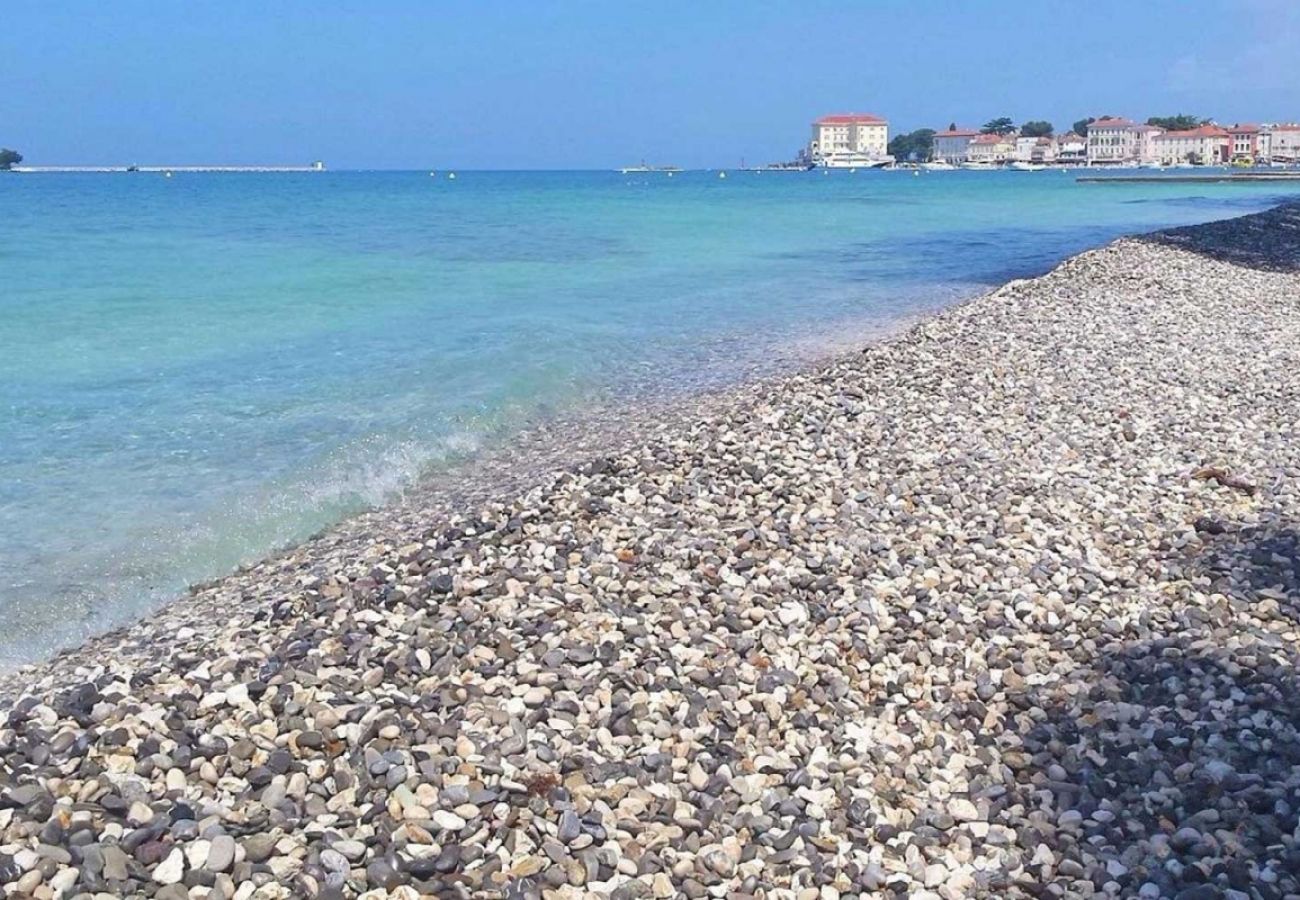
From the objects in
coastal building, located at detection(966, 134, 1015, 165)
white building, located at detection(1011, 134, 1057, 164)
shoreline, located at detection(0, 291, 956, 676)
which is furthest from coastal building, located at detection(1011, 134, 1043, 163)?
shoreline, located at detection(0, 291, 956, 676)

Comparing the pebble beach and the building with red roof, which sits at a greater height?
the building with red roof

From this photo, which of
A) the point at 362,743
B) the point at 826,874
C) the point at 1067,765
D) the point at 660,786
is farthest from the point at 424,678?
the point at 1067,765

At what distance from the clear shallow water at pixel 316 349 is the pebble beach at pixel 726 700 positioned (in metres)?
1.19

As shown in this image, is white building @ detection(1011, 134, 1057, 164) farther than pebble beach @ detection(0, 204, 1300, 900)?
Yes

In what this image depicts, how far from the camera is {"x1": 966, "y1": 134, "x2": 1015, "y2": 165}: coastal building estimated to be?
7333 inches

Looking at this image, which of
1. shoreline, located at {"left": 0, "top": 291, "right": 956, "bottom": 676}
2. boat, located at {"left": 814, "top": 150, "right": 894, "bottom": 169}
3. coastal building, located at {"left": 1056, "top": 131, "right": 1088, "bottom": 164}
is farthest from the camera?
boat, located at {"left": 814, "top": 150, "right": 894, "bottom": 169}

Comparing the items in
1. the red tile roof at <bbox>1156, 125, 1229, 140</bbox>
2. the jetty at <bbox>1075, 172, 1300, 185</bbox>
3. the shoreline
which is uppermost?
the red tile roof at <bbox>1156, 125, 1229, 140</bbox>

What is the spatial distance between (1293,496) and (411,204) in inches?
2487

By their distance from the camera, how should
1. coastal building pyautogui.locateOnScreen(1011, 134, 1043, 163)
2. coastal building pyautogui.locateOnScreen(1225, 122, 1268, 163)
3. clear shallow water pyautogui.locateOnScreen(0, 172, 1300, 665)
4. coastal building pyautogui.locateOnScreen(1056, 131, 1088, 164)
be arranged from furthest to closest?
1. coastal building pyautogui.locateOnScreen(1011, 134, 1043, 163)
2. coastal building pyautogui.locateOnScreen(1056, 131, 1088, 164)
3. coastal building pyautogui.locateOnScreen(1225, 122, 1268, 163)
4. clear shallow water pyautogui.locateOnScreen(0, 172, 1300, 665)

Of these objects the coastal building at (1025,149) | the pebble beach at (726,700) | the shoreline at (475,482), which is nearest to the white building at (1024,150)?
the coastal building at (1025,149)

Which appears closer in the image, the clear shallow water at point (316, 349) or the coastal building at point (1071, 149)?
the clear shallow water at point (316, 349)

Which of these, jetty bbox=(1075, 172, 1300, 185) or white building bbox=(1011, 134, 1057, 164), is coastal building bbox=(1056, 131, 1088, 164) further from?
jetty bbox=(1075, 172, 1300, 185)

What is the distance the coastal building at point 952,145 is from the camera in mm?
195125

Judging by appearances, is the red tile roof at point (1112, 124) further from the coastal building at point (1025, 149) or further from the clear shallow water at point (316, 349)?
the clear shallow water at point (316, 349)
